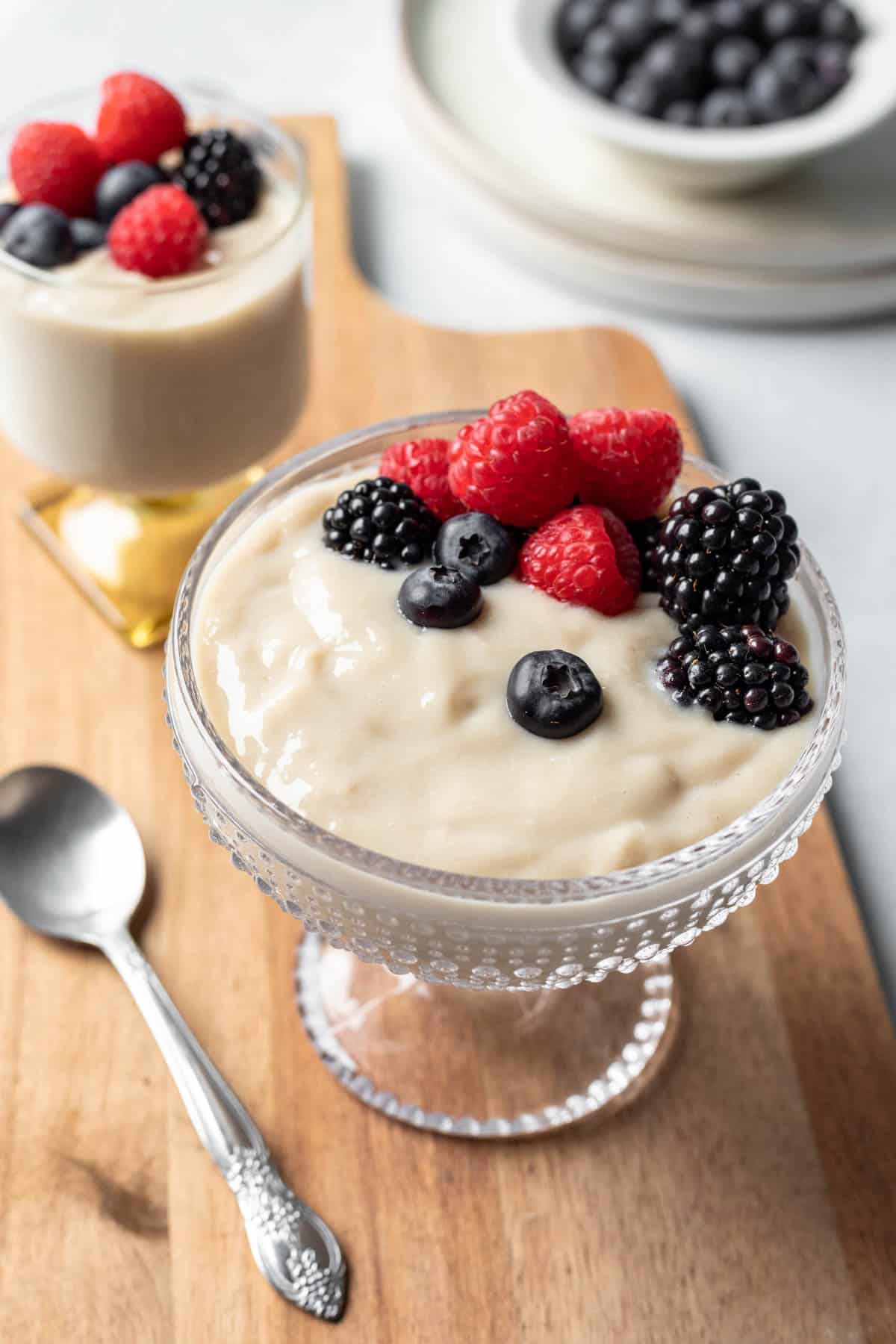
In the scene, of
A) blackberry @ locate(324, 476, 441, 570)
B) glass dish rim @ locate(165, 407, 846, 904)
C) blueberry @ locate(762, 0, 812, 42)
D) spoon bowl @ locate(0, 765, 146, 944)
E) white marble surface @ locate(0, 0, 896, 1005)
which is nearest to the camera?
glass dish rim @ locate(165, 407, 846, 904)

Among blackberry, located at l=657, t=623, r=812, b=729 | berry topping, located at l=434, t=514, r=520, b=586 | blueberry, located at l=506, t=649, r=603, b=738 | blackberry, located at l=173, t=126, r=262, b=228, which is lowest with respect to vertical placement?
blackberry, located at l=657, t=623, r=812, b=729

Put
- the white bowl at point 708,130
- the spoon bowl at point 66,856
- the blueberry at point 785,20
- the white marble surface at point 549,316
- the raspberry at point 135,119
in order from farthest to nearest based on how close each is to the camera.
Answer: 1. the blueberry at point 785,20
2. the white bowl at point 708,130
3. the white marble surface at point 549,316
4. the raspberry at point 135,119
5. the spoon bowl at point 66,856

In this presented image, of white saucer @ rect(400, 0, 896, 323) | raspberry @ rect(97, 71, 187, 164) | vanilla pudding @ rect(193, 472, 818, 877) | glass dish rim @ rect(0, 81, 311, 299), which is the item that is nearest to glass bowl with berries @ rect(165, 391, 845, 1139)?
vanilla pudding @ rect(193, 472, 818, 877)

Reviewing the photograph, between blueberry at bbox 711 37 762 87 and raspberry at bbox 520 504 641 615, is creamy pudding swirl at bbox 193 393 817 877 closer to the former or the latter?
raspberry at bbox 520 504 641 615

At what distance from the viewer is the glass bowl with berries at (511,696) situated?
3.92 feet

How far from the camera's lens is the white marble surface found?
6.88ft

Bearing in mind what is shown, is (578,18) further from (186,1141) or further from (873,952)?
(186,1141)

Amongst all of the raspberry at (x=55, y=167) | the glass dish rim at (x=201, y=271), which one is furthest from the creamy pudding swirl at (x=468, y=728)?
the raspberry at (x=55, y=167)

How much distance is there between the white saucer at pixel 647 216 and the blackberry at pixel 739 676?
1.49m

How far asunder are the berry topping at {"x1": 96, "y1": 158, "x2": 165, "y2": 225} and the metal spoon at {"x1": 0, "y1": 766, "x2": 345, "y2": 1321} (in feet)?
2.60

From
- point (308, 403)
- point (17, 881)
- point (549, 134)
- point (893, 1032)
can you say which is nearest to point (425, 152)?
Result: point (549, 134)

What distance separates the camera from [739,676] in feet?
4.15

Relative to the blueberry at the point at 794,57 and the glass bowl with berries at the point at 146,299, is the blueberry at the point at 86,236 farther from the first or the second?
the blueberry at the point at 794,57

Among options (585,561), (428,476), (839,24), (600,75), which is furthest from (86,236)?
(839,24)
